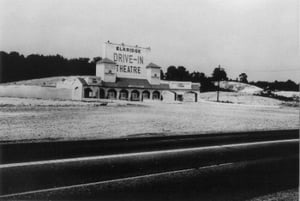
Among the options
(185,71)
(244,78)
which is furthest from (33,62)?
(244,78)

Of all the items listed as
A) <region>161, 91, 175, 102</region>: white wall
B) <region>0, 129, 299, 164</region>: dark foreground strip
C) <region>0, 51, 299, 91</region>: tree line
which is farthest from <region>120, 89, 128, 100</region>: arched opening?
<region>0, 129, 299, 164</region>: dark foreground strip

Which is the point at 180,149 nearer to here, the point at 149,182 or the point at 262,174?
the point at 262,174

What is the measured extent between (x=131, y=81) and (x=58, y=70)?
172ft

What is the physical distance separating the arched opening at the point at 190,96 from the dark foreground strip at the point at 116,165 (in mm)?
48084

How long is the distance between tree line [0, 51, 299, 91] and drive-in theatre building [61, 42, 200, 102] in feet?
40.4

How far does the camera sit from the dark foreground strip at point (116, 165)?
6750 mm

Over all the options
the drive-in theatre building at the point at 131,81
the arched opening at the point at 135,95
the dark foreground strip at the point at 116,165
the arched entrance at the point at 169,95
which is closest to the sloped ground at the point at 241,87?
the drive-in theatre building at the point at 131,81

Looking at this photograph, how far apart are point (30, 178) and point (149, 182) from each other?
7.44 feet

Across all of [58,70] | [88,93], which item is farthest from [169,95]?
[58,70]

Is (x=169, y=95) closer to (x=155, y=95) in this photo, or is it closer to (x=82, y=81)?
(x=155, y=95)

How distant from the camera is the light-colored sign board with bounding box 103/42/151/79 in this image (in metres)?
58.1

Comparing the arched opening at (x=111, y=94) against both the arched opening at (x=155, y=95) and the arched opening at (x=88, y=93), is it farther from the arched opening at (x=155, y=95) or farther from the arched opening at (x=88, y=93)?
the arched opening at (x=155, y=95)

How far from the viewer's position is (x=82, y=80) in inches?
2122

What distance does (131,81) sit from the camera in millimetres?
58844
